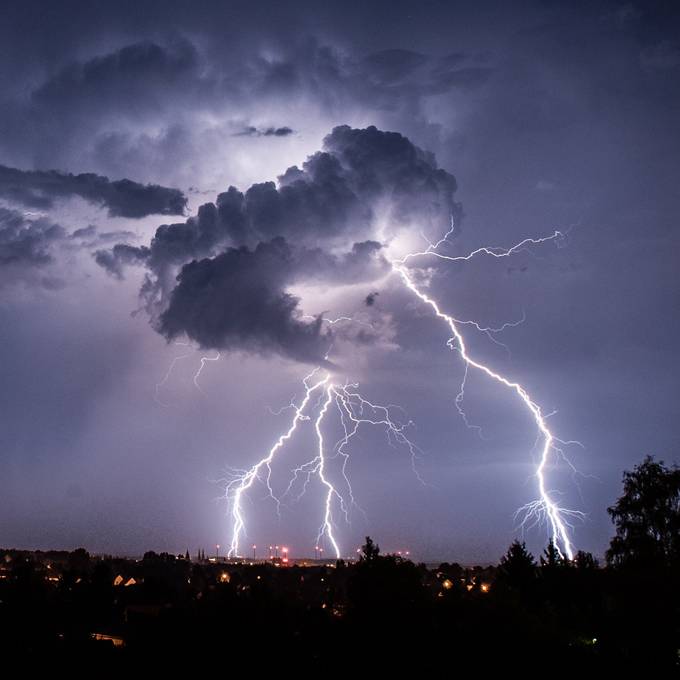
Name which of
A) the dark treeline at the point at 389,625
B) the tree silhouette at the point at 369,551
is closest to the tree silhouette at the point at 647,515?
the dark treeline at the point at 389,625

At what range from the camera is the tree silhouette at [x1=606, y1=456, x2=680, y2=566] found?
27703 millimetres

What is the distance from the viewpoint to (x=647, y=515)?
28.5 meters

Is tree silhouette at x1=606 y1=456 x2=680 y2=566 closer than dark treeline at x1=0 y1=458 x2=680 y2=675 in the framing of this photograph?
No

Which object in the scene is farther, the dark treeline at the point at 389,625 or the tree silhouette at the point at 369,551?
the tree silhouette at the point at 369,551

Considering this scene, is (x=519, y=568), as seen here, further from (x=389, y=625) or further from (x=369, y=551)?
(x=389, y=625)

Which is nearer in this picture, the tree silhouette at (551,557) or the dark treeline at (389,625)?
the dark treeline at (389,625)

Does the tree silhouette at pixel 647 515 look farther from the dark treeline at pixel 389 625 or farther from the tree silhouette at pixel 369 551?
→ the tree silhouette at pixel 369 551

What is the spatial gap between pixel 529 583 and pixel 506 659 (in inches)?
674

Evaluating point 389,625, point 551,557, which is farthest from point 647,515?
point 389,625

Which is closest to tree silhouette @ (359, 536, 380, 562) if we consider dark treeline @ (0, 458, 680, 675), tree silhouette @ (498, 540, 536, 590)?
dark treeline @ (0, 458, 680, 675)

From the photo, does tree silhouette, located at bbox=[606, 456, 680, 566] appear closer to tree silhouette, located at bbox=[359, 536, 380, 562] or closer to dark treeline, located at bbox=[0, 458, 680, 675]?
dark treeline, located at bbox=[0, 458, 680, 675]

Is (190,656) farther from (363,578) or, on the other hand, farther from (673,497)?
(673,497)

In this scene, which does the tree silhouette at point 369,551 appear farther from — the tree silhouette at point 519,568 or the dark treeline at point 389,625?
the tree silhouette at point 519,568

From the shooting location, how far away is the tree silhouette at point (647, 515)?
27703 millimetres
